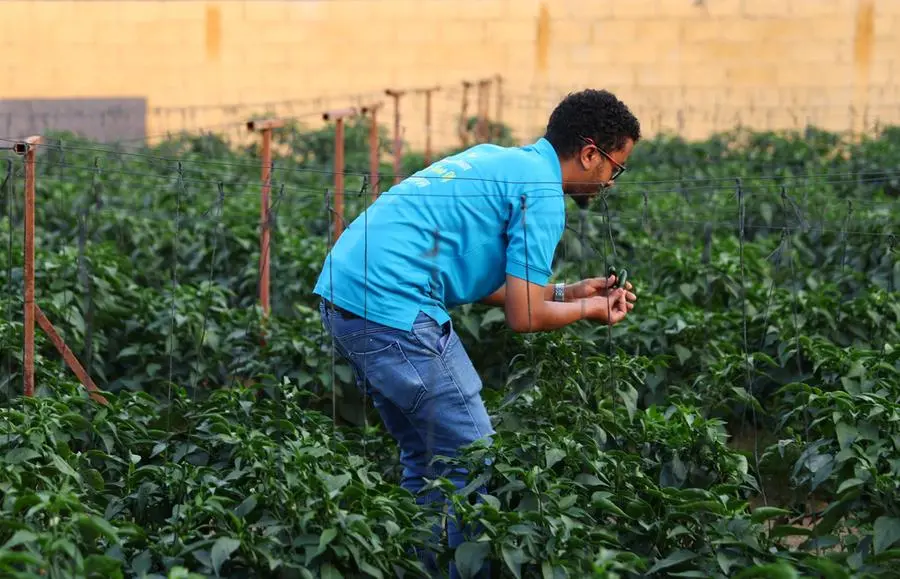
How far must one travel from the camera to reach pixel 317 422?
400 centimetres

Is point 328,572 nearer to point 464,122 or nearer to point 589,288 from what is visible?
point 589,288

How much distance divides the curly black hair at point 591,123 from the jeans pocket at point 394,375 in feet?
2.37

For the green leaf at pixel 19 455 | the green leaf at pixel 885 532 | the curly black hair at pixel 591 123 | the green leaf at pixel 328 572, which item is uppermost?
the curly black hair at pixel 591 123

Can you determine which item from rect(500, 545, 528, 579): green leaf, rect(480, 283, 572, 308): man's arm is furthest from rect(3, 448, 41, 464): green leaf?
rect(480, 283, 572, 308): man's arm

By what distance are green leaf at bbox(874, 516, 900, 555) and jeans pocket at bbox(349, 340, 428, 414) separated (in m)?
1.16

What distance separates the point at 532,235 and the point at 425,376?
0.46 metres

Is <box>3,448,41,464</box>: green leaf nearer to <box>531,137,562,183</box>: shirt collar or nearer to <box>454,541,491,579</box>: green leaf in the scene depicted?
<box>454,541,491,579</box>: green leaf

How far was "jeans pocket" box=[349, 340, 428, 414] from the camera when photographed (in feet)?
11.6

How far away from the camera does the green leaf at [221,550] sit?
2.91 meters

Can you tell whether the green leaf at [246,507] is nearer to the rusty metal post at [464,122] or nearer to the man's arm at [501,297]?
the man's arm at [501,297]

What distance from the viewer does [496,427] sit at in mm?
4023

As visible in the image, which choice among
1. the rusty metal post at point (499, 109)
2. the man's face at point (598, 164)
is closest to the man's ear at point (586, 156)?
the man's face at point (598, 164)

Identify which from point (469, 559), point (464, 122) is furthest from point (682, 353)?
point (464, 122)

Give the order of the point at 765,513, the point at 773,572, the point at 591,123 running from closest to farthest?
1. the point at 773,572
2. the point at 765,513
3. the point at 591,123
